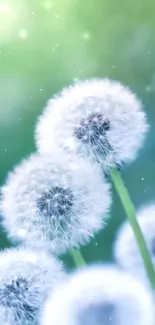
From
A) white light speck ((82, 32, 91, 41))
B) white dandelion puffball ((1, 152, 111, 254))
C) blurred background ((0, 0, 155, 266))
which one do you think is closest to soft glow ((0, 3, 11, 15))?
blurred background ((0, 0, 155, 266))

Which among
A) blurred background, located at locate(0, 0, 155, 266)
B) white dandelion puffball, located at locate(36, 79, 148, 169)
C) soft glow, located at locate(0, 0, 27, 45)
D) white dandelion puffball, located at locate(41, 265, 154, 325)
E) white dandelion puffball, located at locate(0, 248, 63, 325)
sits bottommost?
white dandelion puffball, located at locate(41, 265, 154, 325)

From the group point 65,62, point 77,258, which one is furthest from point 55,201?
point 65,62

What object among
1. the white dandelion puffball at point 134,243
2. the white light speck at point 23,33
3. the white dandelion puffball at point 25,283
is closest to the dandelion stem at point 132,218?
the white dandelion puffball at point 134,243

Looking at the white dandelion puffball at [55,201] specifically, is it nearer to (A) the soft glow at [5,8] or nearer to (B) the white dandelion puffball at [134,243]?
(B) the white dandelion puffball at [134,243]

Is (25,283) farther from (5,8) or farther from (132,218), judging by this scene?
(5,8)

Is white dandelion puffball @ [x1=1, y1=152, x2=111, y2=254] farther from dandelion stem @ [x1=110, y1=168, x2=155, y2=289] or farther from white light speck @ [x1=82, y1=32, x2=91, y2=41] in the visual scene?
white light speck @ [x1=82, y1=32, x2=91, y2=41]

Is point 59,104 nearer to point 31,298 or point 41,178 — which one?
point 41,178
